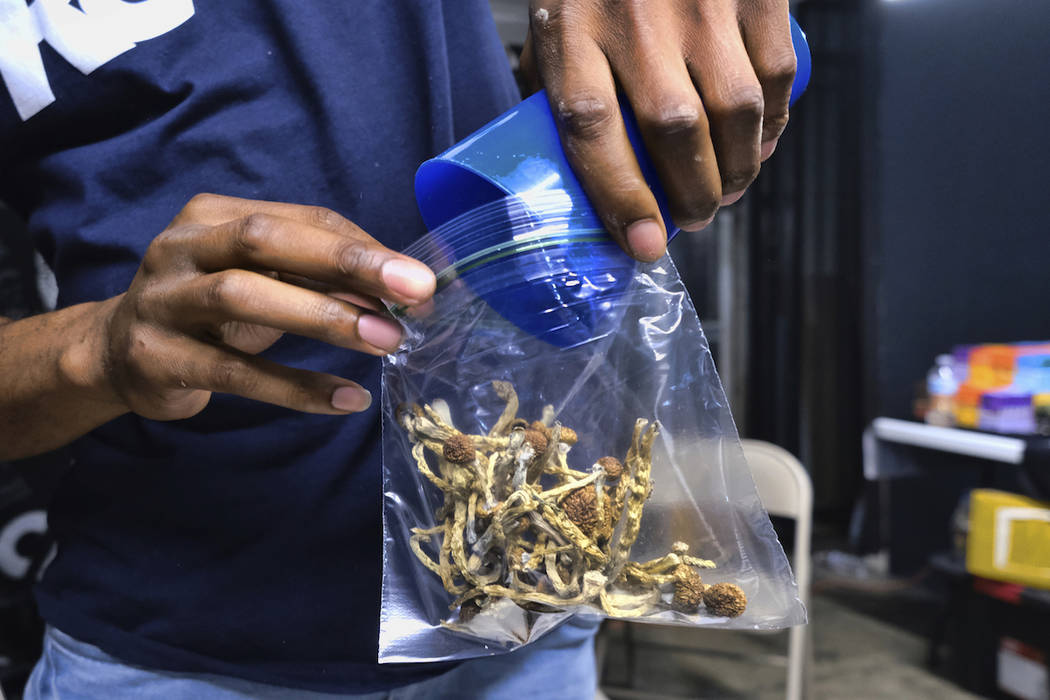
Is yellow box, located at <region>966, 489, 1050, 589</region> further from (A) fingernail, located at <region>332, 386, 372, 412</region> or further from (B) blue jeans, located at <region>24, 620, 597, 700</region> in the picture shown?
(A) fingernail, located at <region>332, 386, 372, 412</region>

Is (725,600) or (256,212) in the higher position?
(256,212)

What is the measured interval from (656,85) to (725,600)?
0.92ft

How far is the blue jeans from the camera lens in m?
0.52

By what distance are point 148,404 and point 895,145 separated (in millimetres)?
3545

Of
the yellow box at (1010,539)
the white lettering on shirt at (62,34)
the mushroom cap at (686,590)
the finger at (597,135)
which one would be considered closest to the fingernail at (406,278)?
the finger at (597,135)

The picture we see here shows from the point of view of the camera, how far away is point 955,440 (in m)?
2.42

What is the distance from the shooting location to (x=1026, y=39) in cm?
187

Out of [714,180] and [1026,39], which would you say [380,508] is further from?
[1026,39]

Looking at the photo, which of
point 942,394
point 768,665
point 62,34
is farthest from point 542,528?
point 942,394

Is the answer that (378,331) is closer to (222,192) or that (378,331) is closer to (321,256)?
(321,256)

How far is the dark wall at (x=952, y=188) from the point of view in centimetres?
217

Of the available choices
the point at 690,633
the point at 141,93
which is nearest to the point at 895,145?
the point at 690,633

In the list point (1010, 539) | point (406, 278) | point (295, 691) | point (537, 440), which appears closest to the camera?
point (406, 278)

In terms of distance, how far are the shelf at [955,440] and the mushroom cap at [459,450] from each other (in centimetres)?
227
